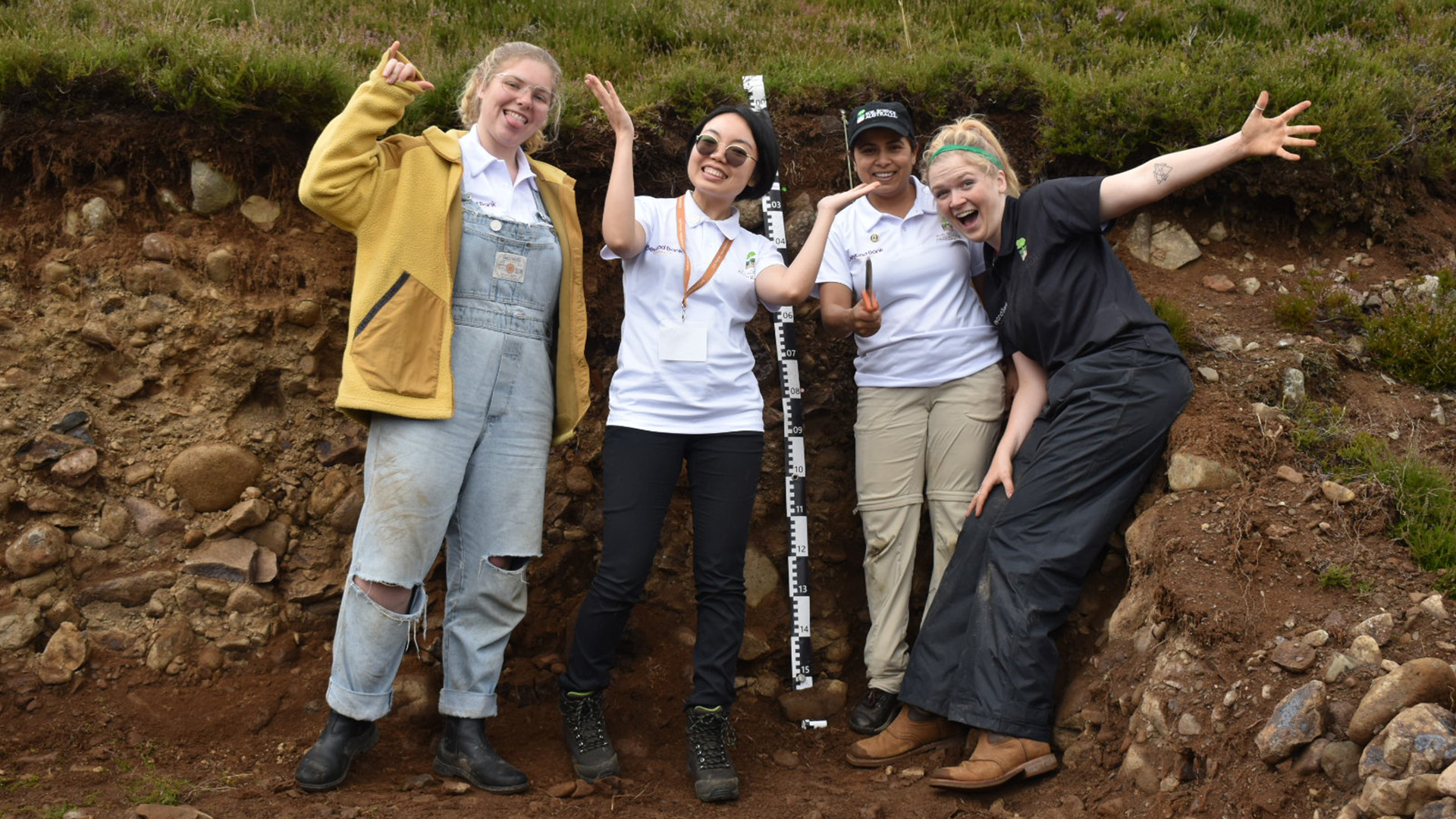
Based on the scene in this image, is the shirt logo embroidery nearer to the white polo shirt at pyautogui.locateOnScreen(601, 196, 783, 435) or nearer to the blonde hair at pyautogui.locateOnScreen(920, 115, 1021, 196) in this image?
the white polo shirt at pyautogui.locateOnScreen(601, 196, 783, 435)

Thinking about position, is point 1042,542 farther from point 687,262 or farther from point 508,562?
point 508,562

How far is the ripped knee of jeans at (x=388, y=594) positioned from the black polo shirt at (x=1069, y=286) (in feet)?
9.17

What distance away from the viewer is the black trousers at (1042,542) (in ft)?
14.5

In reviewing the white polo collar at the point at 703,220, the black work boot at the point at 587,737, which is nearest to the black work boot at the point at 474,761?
the black work boot at the point at 587,737

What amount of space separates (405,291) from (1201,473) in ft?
10.9

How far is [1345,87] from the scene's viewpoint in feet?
21.5

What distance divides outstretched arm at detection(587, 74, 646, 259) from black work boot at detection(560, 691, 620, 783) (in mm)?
1860

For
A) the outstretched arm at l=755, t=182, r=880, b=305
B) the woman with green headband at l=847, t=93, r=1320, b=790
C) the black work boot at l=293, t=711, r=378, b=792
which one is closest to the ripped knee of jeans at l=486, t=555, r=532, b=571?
the black work boot at l=293, t=711, r=378, b=792

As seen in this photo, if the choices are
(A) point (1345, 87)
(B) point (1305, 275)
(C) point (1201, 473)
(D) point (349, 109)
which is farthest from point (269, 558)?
(A) point (1345, 87)

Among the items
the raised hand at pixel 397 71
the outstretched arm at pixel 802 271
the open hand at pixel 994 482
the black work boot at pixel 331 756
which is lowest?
the black work boot at pixel 331 756

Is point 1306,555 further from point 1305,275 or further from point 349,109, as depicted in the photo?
point 349,109

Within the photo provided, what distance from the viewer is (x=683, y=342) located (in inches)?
174

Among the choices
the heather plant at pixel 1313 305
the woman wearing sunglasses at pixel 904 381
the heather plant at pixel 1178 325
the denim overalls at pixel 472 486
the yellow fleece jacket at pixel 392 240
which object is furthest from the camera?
the heather plant at pixel 1313 305

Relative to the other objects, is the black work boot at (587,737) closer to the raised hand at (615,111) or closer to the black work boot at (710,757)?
the black work boot at (710,757)
